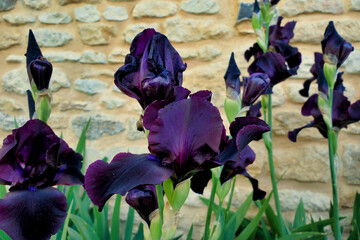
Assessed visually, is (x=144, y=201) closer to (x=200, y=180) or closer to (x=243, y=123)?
(x=200, y=180)

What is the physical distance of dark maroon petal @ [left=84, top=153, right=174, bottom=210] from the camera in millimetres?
417

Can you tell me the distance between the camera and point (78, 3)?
2133 millimetres

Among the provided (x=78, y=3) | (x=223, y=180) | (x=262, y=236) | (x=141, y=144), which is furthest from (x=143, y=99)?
(x=78, y=3)

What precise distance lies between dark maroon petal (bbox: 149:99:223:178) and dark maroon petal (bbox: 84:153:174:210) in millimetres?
23

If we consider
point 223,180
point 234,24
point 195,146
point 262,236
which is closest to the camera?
point 195,146

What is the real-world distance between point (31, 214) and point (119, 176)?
0.18 metres

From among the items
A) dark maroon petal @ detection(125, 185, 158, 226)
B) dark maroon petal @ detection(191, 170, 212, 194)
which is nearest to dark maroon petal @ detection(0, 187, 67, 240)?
dark maroon petal @ detection(125, 185, 158, 226)

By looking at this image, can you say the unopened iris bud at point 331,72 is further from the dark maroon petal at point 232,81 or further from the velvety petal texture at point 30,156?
the velvety petal texture at point 30,156

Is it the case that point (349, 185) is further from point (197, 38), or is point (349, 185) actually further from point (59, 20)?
point (59, 20)

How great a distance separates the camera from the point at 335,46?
1104 mm

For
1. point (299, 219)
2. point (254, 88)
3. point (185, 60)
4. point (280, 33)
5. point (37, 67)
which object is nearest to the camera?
point (37, 67)

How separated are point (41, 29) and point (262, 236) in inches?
71.9

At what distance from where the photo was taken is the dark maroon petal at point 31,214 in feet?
1.61

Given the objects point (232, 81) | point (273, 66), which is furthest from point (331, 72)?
point (232, 81)
